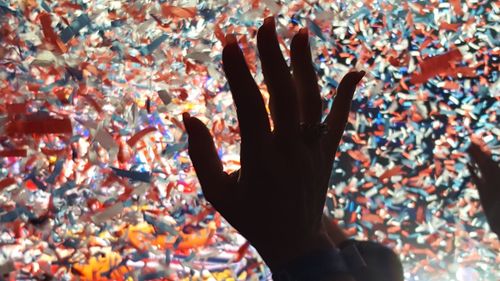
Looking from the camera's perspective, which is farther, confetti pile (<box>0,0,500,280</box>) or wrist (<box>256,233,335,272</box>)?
confetti pile (<box>0,0,500,280</box>)

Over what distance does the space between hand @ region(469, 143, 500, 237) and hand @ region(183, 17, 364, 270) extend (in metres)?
0.28

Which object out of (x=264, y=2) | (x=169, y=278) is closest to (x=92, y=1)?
(x=264, y=2)

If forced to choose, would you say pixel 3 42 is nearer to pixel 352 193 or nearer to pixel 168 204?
pixel 168 204

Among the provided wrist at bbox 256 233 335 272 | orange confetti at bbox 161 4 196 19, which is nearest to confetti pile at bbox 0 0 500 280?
orange confetti at bbox 161 4 196 19

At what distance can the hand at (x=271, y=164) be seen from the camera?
243mm

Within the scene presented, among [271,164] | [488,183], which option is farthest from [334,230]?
[271,164]

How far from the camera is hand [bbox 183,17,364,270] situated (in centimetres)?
24

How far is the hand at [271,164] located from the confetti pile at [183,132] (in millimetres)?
243

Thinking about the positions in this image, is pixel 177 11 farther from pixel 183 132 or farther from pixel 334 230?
pixel 334 230

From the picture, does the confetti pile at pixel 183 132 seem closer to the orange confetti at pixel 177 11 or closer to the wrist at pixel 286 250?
the orange confetti at pixel 177 11

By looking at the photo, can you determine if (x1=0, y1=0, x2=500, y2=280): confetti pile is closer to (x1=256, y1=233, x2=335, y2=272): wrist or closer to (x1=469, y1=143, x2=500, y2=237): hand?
(x1=469, y1=143, x2=500, y2=237): hand

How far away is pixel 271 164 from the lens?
0.25 metres

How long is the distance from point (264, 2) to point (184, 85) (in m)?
0.11

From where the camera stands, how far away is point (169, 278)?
488 mm
